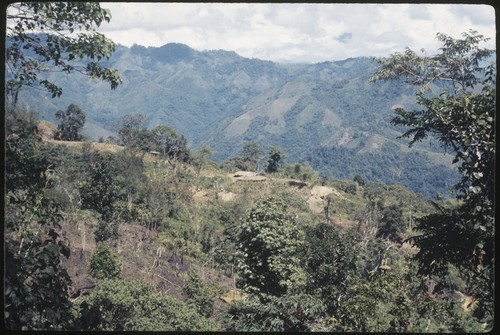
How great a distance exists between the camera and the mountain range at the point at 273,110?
33938 mm

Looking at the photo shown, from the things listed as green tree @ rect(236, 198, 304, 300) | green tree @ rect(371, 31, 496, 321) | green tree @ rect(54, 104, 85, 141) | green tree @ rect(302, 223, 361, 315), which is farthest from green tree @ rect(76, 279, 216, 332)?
green tree @ rect(54, 104, 85, 141)

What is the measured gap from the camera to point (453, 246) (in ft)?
9.07

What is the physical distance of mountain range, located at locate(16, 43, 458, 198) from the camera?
111 feet

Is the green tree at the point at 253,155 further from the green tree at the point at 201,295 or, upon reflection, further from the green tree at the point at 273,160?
the green tree at the point at 201,295

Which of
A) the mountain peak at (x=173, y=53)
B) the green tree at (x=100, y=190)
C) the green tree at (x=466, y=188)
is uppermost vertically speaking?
the mountain peak at (x=173, y=53)

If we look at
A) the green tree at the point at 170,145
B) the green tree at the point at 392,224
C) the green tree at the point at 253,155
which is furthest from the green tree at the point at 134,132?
the green tree at the point at 392,224

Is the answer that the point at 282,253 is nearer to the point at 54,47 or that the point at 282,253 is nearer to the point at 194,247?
the point at 54,47

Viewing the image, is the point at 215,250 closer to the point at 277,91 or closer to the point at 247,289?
the point at 247,289

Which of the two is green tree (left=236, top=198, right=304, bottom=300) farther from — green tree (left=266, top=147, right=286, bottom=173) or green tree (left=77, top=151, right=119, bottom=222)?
green tree (left=266, top=147, right=286, bottom=173)

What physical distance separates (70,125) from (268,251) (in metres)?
15.8

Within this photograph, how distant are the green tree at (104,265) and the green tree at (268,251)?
423 centimetres

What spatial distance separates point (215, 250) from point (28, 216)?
34.7ft

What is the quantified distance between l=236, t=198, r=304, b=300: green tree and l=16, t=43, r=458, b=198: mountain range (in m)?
2.11

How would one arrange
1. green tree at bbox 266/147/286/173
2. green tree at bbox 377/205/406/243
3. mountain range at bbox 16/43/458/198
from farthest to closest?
mountain range at bbox 16/43/458/198, green tree at bbox 266/147/286/173, green tree at bbox 377/205/406/243
